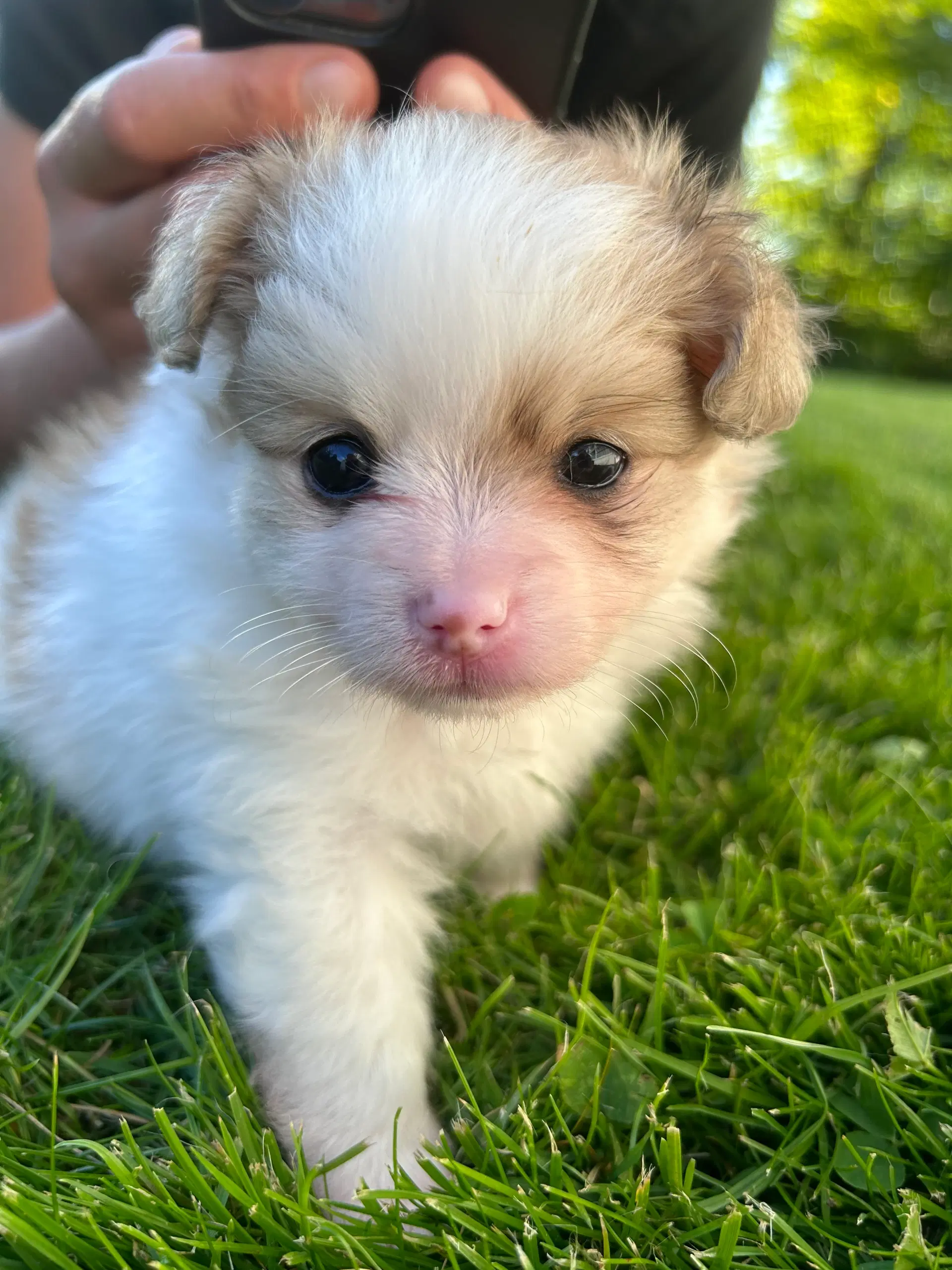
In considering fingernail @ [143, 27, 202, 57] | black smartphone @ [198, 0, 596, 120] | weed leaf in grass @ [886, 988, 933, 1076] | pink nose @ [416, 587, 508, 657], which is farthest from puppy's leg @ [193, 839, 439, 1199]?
fingernail @ [143, 27, 202, 57]

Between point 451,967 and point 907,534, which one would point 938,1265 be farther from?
point 907,534

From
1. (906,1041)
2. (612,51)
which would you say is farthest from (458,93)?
(906,1041)

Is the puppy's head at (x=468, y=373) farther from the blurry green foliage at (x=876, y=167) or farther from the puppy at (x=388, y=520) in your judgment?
the blurry green foliage at (x=876, y=167)

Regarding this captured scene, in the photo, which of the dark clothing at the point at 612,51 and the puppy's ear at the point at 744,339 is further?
the dark clothing at the point at 612,51

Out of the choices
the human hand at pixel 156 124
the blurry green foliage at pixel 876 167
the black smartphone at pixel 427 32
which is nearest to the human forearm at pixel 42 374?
the human hand at pixel 156 124

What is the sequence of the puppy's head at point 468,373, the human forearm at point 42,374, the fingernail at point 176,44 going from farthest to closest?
the human forearm at point 42,374 < the fingernail at point 176,44 < the puppy's head at point 468,373

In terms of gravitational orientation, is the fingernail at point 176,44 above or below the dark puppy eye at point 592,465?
above

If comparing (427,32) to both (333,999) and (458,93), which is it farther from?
(333,999)

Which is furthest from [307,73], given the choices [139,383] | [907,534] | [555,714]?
[907,534]

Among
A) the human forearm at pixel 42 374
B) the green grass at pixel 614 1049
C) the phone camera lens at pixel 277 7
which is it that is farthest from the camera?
the human forearm at pixel 42 374
